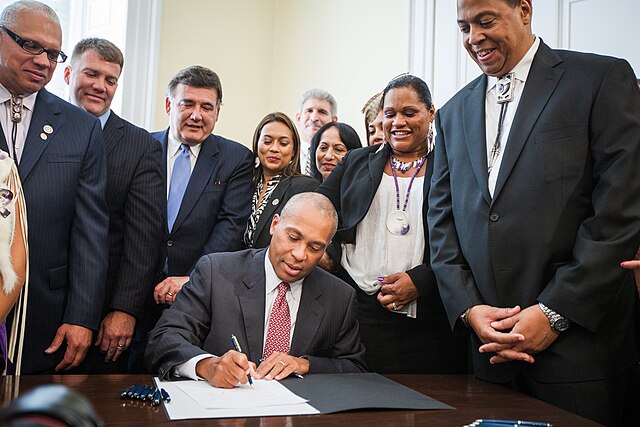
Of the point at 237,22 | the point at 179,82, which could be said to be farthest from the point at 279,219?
the point at 237,22

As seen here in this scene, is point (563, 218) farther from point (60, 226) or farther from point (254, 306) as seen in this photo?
point (60, 226)

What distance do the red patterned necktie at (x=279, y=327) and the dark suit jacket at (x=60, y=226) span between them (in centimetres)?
68

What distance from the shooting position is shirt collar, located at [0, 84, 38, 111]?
7.77 ft

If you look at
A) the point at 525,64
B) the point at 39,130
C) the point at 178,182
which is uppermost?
→ the point at 525,64

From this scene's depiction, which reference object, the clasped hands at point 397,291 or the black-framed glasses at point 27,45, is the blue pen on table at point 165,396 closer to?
the clasped hands at point 397,291

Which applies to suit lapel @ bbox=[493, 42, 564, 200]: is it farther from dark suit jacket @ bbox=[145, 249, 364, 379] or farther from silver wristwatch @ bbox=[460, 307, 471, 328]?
dark suit jacket @ bbox=[145, 249, 364, 379]

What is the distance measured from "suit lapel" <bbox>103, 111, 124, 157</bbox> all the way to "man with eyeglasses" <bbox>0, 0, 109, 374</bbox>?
0.34 m

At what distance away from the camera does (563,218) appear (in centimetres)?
198

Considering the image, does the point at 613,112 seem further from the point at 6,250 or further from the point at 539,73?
the point at 6,250

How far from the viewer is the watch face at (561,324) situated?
6.23ft

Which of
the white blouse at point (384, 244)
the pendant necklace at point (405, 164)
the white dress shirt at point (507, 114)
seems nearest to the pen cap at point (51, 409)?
the white dress shirt at point (507, 114)

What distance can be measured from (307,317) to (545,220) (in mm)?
846

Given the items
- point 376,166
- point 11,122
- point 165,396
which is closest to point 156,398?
point 165,396

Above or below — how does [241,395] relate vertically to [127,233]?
below
